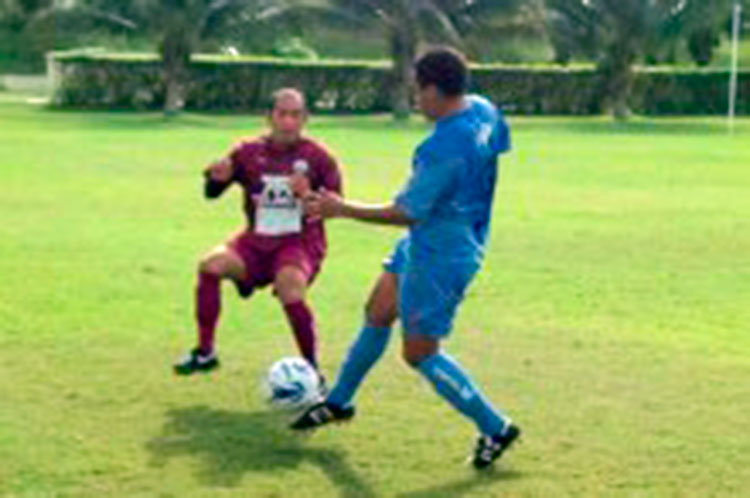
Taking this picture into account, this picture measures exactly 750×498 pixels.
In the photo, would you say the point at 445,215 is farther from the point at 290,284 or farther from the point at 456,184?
the point at 290,284

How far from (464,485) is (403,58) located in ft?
158

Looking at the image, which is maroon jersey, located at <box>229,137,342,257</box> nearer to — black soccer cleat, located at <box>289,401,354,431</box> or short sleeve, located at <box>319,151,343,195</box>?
short sleeve, located at <box>319,151,343,195</box>

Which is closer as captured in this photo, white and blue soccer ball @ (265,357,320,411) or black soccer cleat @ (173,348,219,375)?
white and blue soccer ball @ (265,357,320,411)

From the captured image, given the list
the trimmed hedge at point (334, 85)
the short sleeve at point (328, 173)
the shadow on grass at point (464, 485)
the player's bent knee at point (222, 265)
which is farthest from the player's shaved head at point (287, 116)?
the trimmed hedge at point (334, 85)

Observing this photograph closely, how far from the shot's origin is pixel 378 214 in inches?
280

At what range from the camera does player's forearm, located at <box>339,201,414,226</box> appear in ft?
23.2

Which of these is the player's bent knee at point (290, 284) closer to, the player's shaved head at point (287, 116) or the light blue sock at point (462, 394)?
the player's shaved head at point (287, 116)

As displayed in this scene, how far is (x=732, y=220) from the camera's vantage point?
66.2ft

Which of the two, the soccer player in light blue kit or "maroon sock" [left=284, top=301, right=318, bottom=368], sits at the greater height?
the soccer player in light blue kit

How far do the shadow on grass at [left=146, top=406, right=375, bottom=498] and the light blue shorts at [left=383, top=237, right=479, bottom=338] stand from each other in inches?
27.8

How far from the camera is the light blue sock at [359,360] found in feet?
25.8

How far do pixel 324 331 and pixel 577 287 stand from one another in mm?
3173

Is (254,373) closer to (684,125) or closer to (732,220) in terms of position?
(732,220)

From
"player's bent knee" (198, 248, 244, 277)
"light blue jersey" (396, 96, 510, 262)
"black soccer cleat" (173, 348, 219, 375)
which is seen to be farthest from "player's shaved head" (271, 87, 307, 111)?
"light blue jersey" (396, 96, 510, 262)
